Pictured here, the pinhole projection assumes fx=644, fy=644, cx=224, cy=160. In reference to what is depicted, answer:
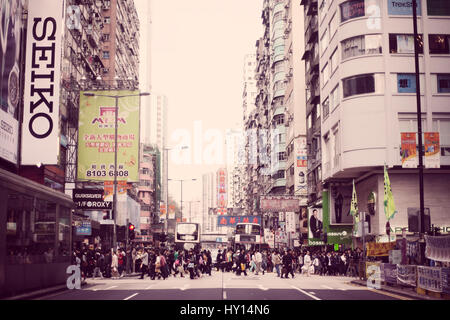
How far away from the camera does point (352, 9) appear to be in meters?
42.8

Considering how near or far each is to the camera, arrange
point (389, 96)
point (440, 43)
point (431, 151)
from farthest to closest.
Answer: point (440, 43), point (389, 96), point (431, 151)

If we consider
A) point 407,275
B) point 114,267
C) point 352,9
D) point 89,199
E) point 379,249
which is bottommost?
point 114,267

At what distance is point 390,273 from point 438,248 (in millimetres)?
5293

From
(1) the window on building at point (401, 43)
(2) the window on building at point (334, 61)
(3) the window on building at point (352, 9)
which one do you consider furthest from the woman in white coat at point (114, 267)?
(3) the window on building at point (352, 9)

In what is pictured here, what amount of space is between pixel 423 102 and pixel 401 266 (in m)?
18.4

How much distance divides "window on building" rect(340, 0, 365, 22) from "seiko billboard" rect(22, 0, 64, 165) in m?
20.7

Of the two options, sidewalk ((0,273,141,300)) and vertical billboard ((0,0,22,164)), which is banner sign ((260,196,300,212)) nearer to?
vertical billboard ((0,0,22,164))

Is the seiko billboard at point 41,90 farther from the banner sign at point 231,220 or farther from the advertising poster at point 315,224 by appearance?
the banner sign at point 231,220

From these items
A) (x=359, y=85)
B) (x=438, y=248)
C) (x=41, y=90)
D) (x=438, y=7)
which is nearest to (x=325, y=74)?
(x=359, y=85)

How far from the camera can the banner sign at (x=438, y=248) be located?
66.9 feet

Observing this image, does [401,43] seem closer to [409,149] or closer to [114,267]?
[409,149]

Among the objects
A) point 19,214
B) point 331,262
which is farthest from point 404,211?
point 19,214
